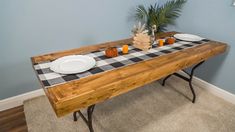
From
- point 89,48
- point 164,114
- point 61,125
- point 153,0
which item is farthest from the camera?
point 153,0

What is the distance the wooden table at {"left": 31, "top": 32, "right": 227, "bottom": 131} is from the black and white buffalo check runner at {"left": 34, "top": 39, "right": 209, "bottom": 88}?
0.18 feet

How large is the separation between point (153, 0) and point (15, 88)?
7.26 ft

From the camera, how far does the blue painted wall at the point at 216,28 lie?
2039 mm

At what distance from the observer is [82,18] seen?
6.97 feet

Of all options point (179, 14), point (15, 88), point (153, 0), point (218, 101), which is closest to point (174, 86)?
point (218, 101)

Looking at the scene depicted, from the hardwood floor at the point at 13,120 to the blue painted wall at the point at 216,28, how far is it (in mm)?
2313

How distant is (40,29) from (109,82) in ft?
4.03

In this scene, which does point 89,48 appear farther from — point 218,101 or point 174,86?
point 218,101

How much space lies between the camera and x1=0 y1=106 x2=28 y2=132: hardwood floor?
5.73ft

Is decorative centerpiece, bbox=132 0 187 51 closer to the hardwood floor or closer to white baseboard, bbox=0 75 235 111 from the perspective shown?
white baseboard, bbox=0 75 235 111

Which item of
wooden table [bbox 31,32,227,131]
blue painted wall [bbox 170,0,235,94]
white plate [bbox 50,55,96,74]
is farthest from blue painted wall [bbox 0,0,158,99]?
blue painted wall [bbox 170,0,235,94]

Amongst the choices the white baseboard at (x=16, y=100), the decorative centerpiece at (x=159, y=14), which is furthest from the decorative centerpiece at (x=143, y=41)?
the white baseboard at (x=16, y=100)

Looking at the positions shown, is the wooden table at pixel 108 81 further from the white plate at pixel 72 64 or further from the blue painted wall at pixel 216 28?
the blue painted wall at pixel 216 28

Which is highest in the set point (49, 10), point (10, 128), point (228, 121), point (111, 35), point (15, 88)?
point (49, 10)
